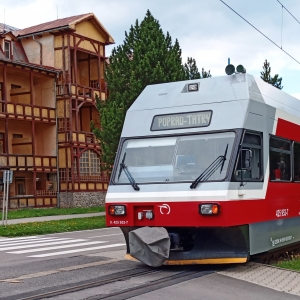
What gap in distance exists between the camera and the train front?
399 inches

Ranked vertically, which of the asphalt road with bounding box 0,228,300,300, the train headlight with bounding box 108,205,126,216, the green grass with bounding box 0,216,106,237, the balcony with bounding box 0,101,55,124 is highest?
the balcony with bounding box 0,101,55,124

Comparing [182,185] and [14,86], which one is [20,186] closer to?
[14,86]

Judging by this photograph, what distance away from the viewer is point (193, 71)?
3256 cm

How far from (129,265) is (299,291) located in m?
3.57

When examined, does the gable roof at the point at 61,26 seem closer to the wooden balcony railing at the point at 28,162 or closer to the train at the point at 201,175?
the wooden balcony railing at the point at 28,162

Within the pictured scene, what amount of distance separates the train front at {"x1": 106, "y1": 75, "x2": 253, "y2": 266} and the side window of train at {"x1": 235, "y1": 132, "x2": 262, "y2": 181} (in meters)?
0.15

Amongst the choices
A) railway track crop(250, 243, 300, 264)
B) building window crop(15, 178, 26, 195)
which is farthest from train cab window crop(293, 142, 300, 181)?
building window crop(15, 178, 26, 195)

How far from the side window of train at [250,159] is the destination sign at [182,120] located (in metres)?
0.77

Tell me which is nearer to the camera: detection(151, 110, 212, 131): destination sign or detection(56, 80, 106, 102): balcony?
detection(151, 110, 212, 131): destination sign

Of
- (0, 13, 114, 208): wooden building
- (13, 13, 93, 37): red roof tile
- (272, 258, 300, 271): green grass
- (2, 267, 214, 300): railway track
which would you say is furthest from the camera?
(13, 13, 93, 37): red roof tile

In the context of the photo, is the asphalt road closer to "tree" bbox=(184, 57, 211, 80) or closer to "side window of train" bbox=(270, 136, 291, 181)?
"side window of train" bbox=(270, 136, 291, 181)

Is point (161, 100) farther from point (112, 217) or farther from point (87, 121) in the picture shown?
point (87, 121)

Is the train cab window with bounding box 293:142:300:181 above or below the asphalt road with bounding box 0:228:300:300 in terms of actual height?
above

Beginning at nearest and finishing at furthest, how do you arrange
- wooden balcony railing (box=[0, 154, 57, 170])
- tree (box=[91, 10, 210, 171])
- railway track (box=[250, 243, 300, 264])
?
railway track (box=[250, 243, 300, 264])
tree (box=[91, 10, 210, 171])
wooden balcony railing (box=[0, 154, 57, 170])
